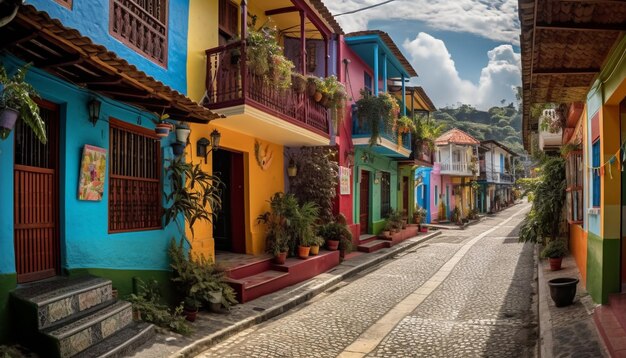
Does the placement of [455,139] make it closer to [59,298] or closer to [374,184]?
[374,184]

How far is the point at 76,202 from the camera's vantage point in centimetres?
557

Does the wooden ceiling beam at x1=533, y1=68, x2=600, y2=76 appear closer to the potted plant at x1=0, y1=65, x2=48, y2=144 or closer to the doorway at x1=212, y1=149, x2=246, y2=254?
the potted plant at x1=0, y1=65, x2=48, y2=144

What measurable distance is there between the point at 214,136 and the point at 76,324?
14.6 feet

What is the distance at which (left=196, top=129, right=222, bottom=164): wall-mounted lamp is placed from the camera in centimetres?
821

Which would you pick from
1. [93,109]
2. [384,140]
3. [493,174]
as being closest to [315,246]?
[384,140]

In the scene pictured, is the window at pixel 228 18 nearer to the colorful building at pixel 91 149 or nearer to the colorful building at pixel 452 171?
the colorful building at pixel 91 149

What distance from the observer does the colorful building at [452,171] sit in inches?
1261

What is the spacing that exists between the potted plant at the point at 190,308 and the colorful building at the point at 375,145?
28.3ft

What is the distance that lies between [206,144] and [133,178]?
1.85 m

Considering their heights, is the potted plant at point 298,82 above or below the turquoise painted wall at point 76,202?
above

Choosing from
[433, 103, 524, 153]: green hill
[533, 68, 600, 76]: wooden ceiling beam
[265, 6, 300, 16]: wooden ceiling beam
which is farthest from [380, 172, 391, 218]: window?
[433, 103, 524, 153]: green hill

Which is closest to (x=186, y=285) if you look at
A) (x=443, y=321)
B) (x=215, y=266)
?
(x=215, y=266)

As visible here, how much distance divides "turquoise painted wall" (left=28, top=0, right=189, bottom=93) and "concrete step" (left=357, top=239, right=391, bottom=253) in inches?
332

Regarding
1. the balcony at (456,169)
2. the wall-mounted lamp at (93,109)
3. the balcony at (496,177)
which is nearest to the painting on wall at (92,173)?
the wall-mounted lamp at (93,109)
